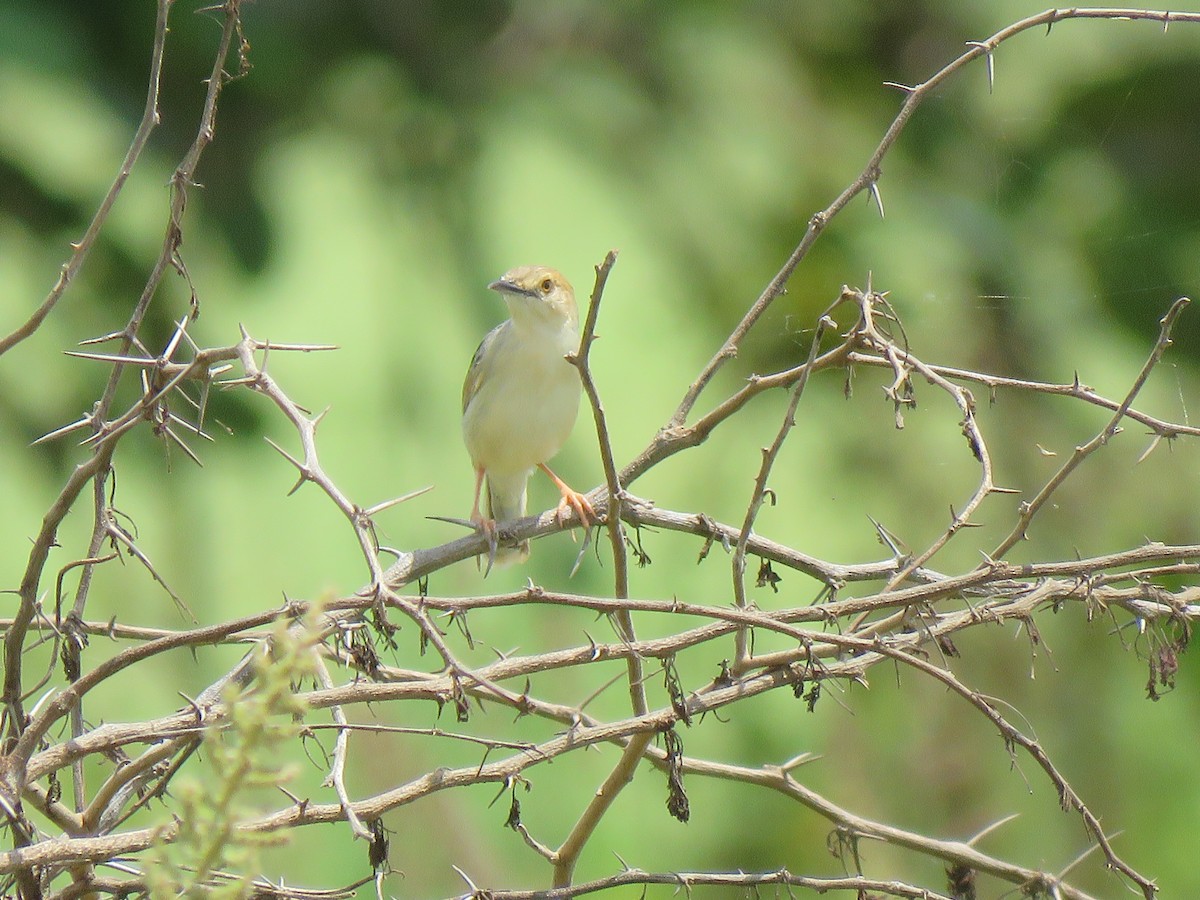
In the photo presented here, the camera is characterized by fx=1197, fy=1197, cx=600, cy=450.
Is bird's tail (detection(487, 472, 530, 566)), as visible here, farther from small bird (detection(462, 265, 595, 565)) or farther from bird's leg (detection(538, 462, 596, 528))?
bird's leg (detection(538, 462, 596, 528))

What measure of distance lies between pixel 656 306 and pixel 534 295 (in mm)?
3846

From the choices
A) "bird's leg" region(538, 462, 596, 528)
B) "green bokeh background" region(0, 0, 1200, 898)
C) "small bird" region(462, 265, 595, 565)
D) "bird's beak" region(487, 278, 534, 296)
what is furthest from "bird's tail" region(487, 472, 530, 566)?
"bird's leg" region(538, 462, 596, 528)

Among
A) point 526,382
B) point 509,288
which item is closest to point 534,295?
point 509,288

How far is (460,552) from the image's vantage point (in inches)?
116

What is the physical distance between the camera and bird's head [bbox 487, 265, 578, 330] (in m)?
4.57

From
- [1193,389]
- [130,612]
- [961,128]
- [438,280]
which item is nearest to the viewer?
[130,612]

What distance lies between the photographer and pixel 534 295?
4.59 metres

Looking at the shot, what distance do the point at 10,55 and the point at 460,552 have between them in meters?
5.56

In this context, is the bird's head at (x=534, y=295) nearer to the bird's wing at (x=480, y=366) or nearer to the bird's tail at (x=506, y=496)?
the bird's wing at (x=480, y=366)

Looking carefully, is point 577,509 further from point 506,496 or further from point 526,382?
point 506,496

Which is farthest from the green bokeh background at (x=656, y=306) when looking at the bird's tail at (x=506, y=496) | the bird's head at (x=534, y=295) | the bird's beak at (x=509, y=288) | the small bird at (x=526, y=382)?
the bird's beak at (x=509, y=288)

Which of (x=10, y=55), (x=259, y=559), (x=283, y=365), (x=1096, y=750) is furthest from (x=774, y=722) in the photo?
(x=10, y=55)

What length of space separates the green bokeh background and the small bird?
1502mm

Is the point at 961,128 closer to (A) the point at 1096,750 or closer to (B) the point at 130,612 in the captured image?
(A) the point at 1096,750
